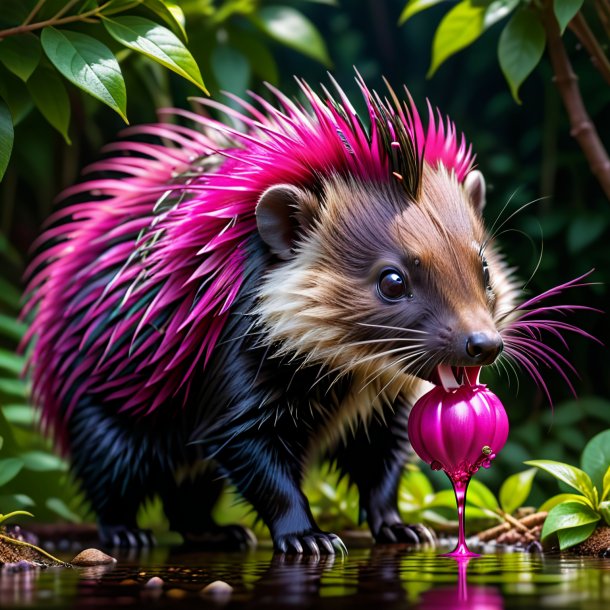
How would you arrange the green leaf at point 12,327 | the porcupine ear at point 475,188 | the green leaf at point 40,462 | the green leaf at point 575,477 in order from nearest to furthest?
the green leaf at point 575,477, the porcupine ear at point 475,188, the green leaf at point 40,462, the green leaf at point 12,327

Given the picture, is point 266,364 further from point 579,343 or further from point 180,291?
point 579,343

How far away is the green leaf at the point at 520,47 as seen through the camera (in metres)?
2.44

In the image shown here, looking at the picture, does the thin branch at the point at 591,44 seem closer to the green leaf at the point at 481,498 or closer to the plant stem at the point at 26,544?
the green leaf at the point at 481,498

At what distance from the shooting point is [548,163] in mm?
3619

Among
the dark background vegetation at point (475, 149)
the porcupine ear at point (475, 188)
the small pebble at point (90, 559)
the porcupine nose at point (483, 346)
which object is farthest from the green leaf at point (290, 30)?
the small pebble at point (90, 559)

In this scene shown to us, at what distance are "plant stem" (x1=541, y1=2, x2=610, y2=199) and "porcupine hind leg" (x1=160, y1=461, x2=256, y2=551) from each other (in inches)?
51.6

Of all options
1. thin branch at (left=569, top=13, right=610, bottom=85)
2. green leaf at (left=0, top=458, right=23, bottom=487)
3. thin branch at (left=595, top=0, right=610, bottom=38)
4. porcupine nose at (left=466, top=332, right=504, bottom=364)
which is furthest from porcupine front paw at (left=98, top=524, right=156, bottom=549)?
thin branch at (left=595, top=0, right=610, bottom=38)

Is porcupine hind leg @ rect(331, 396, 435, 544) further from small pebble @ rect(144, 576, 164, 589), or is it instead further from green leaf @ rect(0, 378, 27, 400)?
green leaf @ rect(0, 378, 27, 400)

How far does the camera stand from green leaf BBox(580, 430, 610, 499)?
2162 mm

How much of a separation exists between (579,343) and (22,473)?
201cm

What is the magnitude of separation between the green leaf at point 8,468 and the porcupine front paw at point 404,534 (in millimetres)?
880

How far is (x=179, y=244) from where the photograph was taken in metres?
2.23

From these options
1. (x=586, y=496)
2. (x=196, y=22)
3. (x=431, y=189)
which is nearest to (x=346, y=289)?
(x=431, y=189)

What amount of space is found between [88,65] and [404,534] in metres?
1.32
